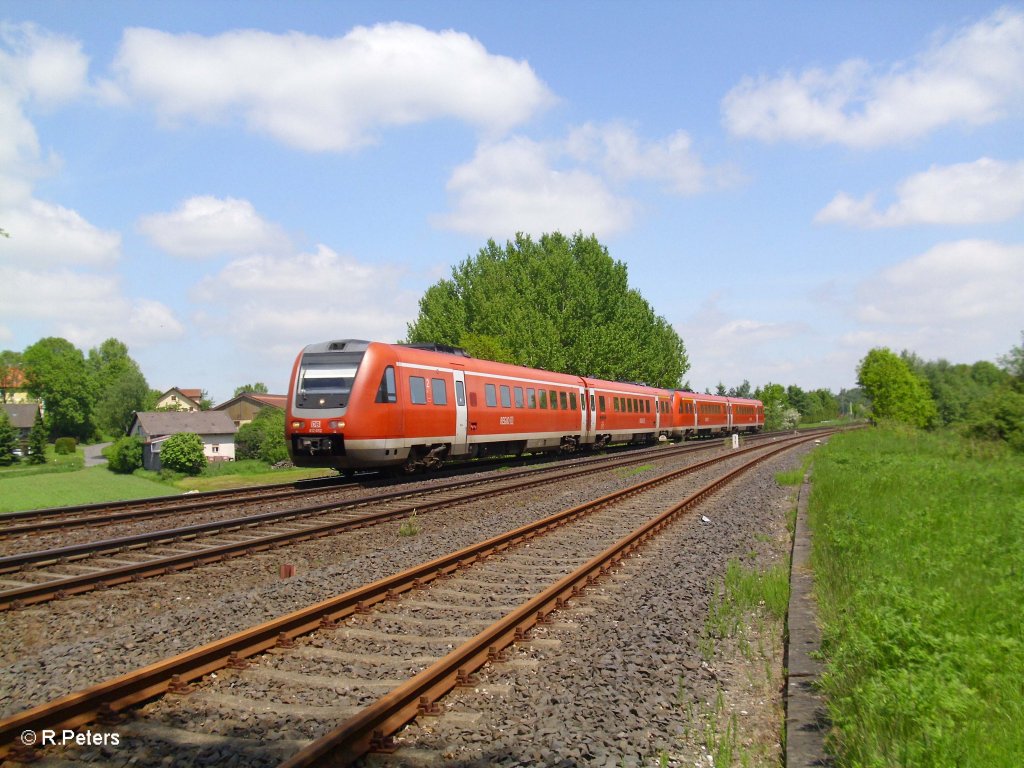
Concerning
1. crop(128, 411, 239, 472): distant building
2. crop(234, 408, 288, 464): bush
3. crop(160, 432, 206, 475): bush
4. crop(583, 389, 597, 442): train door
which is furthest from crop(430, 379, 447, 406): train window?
crop(128, 411, 239, 472): distant building

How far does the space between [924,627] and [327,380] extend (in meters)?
13.5

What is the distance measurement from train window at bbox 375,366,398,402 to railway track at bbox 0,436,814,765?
7.81 m

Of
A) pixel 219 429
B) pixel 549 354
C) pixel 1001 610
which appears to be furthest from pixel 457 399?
pixel 219 429

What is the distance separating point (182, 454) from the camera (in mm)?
48500

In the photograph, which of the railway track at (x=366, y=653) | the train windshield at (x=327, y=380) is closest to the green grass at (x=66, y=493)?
the train windshield at (x=327, y=380)

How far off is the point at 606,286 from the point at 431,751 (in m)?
→ 55.6

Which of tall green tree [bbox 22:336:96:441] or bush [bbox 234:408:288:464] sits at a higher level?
tall green tree [bbox 22:336:96:441]

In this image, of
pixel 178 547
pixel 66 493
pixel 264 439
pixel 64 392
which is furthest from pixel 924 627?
pixel 64 392

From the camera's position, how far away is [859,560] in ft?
23.9

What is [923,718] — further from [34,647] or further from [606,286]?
[606,286]

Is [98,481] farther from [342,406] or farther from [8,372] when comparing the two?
[8,372]

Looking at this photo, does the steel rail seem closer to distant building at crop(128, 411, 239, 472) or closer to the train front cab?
the train front cab

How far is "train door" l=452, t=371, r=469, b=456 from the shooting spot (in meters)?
20.4

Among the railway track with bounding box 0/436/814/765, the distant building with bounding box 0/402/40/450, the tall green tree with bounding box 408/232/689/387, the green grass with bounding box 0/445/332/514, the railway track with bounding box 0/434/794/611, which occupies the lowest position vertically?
the green grass with bounding box 0/445/332/514
